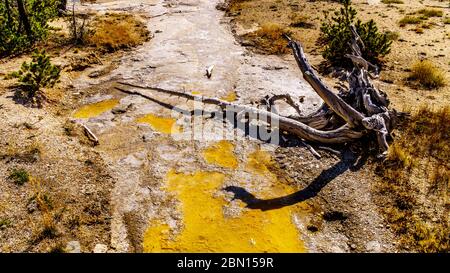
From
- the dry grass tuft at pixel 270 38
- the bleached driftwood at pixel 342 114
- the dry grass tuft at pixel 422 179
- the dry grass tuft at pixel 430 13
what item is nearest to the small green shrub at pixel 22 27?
the dry grass tuft at pixel 270 38

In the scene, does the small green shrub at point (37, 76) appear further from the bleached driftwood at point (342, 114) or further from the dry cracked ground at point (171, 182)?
the bleached driftwood at point (342, 114)

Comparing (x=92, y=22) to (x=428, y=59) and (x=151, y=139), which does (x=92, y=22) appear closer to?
(x=151, y=139)

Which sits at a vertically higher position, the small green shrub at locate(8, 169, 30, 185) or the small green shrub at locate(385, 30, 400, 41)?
the small green shrub at locate(385, 30, 400, 41)

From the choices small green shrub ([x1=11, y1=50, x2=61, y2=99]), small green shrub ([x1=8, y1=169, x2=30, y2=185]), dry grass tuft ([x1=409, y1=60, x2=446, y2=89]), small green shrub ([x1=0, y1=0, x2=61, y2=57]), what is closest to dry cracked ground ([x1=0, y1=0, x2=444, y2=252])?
small green shrub ([x1=8, y1=169, x2=30, y2=185])

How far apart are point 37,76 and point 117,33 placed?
695 cm

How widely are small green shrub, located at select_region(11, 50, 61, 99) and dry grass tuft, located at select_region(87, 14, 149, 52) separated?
181 inches

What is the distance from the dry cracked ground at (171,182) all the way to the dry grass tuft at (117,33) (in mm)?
4161

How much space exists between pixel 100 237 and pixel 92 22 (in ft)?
55.5

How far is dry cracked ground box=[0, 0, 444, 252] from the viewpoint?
7609mm

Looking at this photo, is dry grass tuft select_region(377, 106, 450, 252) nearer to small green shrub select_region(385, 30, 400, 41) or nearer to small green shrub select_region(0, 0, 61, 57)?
small green shrub select_region(385, 30, 400, 41)

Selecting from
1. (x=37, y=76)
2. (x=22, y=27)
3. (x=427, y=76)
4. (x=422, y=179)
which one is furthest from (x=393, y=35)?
(x=22, y=27)

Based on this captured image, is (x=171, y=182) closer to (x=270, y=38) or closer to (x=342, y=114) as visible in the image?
(x=342, y=114)

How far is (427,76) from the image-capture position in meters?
13.8

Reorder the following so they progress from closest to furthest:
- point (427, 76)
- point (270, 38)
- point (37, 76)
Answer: point (37, 76) → point (427, 76) → point (270, 38)
